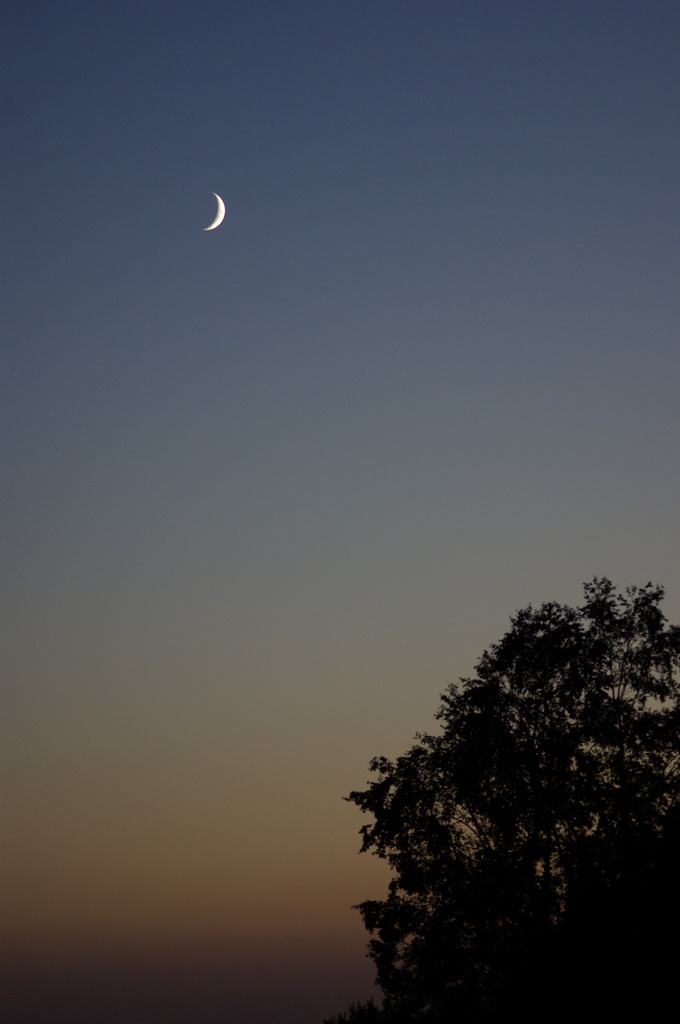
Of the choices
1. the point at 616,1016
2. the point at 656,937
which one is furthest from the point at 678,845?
the point at 616,1016

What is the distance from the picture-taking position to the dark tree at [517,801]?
4378 cm

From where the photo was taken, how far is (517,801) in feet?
151

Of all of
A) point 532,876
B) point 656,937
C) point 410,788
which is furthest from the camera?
point 410,788

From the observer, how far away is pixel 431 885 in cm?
4606

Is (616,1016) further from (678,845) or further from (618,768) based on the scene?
(618,768)

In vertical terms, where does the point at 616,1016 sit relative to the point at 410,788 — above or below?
below

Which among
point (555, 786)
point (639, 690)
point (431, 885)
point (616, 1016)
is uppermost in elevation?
point (639, 690)

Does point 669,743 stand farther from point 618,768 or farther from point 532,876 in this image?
point 532,876

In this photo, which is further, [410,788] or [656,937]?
[410,788]

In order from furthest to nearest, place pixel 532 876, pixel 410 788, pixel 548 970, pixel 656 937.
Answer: pixel 410 788, pixel 532 876, pixel 548 970, pixel 656 937

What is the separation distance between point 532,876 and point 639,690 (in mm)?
9418

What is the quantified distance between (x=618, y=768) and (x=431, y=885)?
9483mm

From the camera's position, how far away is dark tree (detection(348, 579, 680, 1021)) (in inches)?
1724

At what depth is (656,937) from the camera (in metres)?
36.3
